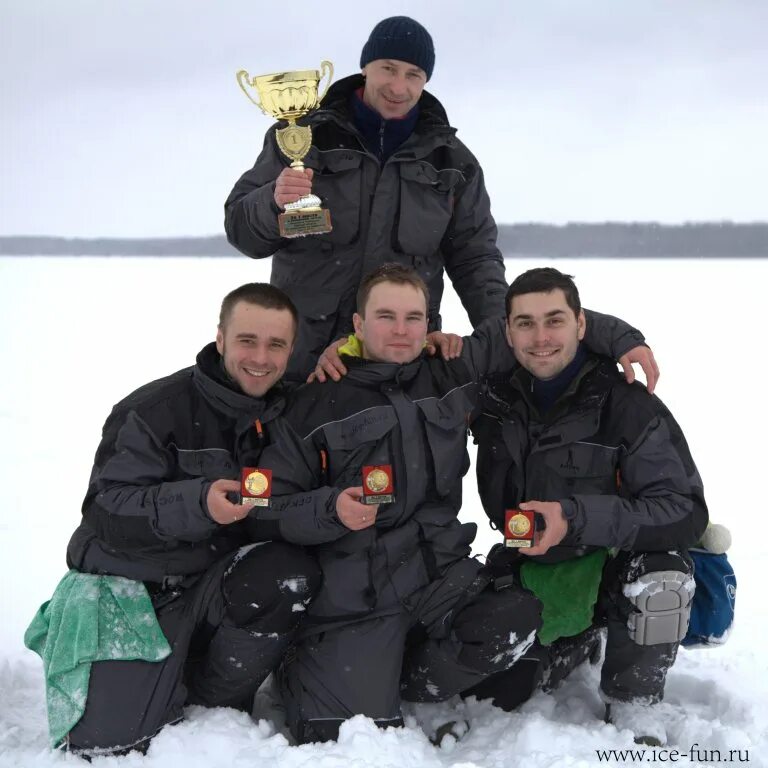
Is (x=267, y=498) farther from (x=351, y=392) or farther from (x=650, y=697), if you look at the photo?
(x=650, y=697)

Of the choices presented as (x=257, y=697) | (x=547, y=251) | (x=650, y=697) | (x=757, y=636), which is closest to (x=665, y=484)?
(x=650, y=697)

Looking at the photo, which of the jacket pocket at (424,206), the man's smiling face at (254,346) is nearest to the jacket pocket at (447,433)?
the man's smiling face at (254,346)

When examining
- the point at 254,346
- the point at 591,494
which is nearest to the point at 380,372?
the point at 254,346

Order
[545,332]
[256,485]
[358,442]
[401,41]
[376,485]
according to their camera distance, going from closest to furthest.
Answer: [256,485] < [376,485] < [358,442] < [545,332] < [401,41]

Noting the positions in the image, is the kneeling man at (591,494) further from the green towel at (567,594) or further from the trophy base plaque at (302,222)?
the trophy base plaque at (302,222)

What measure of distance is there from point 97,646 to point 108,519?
37 cm

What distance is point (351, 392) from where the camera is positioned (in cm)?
304

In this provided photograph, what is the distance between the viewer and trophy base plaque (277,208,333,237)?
3.21 m

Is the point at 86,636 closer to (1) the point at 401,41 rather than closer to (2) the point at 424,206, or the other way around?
(2) the point at 424,206

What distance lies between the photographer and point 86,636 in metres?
2.74

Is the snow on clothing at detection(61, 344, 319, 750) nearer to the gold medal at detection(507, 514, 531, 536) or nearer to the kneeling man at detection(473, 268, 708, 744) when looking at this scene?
the gold medal at detection(507, 514, 531, 536)

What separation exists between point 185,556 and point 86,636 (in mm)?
361

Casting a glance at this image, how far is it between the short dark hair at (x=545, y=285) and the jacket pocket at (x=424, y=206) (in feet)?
1.77

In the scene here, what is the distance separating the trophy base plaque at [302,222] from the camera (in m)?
3.21
